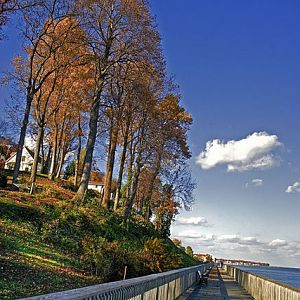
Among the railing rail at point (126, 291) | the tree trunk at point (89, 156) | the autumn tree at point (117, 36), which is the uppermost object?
the autumn tree at point (117, 36)

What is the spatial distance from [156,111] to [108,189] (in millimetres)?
5973

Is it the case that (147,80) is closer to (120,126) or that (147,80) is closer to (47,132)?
(120,126)

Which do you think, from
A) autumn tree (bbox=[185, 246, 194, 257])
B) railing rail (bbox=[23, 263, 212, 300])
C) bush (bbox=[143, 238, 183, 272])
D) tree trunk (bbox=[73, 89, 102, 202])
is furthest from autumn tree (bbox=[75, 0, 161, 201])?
autumn tree (bbox=[185, 246, 194, 257])

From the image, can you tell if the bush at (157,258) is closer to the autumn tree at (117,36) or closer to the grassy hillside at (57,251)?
the grassy hillside at (57,251)

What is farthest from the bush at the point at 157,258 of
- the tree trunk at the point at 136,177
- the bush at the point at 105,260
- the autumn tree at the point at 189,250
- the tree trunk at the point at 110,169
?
the autumn tree at the point at 189,250

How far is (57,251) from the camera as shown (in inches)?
679

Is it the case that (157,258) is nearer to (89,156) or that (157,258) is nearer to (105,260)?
(105,260)

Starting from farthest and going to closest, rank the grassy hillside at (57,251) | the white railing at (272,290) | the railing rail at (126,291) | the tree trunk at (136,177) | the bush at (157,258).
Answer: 1. the tree trunk at (136,177)
2. the bush at (157,258)
3. the grassy hillside at (57,251)
4. the white railing at (272,290)
5. the railing rail at (126,291)

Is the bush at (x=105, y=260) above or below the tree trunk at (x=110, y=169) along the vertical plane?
below

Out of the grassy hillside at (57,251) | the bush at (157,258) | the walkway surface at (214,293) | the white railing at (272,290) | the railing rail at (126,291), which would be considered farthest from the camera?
the bush at (157,258)

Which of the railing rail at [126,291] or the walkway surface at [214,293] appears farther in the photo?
the walkway surface at [214,293]

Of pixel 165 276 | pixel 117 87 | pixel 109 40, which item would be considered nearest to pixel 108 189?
pixel 117 87

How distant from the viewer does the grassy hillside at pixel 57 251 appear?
12.8 m

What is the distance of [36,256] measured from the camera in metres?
15.1
